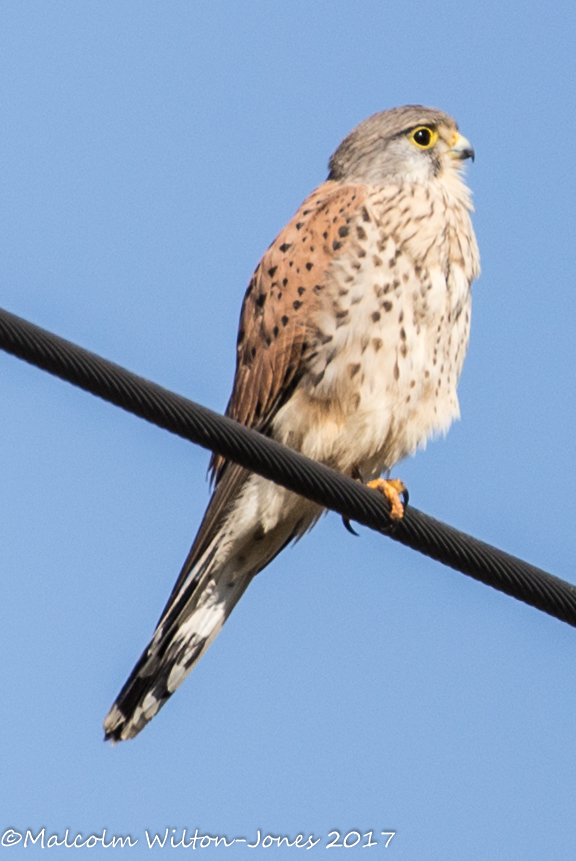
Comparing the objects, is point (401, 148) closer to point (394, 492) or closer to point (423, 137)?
point (423, 137)

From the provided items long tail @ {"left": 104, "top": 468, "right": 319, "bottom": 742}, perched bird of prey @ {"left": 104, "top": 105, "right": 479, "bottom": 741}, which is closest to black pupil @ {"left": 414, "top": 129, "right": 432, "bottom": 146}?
perched bird of prey @ {"left": 104, "top": 105, "right": 479, "bottom": 741}

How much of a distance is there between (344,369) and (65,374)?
1.95 m

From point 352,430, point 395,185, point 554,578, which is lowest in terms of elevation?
point 554,578

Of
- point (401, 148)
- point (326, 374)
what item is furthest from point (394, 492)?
point (401, 148)

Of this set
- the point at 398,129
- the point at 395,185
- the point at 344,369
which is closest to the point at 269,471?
the point at 344,369

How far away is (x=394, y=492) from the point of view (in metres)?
3.89

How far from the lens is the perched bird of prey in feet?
14.7

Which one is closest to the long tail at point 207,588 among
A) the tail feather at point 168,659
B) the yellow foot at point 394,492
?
the tail feather at point 168,659

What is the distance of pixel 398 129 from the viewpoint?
539cm

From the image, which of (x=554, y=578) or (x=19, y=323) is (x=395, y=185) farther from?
(x=19, y=323)

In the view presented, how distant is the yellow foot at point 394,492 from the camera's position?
3.35m

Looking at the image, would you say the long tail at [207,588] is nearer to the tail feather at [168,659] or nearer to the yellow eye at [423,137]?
the tail feather at [168,659]

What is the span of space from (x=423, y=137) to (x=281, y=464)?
276cm

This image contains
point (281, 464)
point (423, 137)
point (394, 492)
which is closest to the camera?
point (281, 464)
